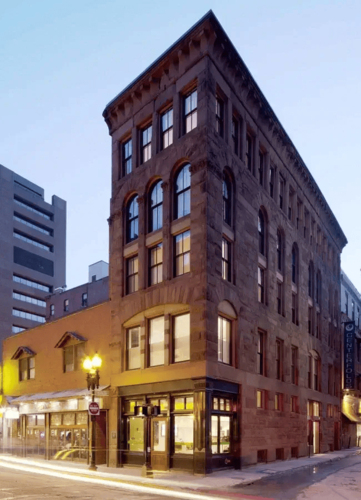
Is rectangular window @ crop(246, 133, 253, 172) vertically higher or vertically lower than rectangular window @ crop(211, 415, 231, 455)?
higher

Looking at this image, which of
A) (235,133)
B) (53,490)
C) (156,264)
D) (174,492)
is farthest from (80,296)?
(174,492)

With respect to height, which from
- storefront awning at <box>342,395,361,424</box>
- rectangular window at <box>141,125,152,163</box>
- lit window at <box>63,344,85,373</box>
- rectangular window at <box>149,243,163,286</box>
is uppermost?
rectangular window at <box>141,125,152,163</box>

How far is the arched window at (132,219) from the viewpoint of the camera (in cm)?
3366

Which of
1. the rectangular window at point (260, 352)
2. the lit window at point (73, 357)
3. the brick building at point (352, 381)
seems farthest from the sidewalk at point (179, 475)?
the brick building at point (352, 381)

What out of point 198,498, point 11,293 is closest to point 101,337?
point 198,498

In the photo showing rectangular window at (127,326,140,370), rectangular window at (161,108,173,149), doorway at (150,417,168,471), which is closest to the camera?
doorway at (150,417,168,471)

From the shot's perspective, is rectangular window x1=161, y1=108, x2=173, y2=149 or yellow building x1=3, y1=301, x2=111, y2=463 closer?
rectangular window x1=161, y1=108, x2=173, y2=149

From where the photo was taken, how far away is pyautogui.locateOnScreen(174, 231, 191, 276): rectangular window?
29078 mm

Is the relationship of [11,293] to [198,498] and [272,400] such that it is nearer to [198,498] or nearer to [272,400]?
[272,400]

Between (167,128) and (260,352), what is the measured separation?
46.5 ft

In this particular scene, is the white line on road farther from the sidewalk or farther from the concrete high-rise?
the concrete high-rise

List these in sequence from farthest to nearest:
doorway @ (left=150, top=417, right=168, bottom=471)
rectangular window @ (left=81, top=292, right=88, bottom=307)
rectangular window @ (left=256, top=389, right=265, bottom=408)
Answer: rectangular window @ (left=81, top=292, right=88, bottom=307)
rectangular window @ (left=256, top=389, right=265, bottom=408)
doorway @ (left=150, top=417, right=168, bottom=471)

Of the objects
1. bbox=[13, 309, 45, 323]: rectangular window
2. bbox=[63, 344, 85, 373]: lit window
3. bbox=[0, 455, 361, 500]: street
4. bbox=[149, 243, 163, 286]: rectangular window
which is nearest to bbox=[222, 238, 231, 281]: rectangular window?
bbox=[149, 243, 163, 286]: rectangular window

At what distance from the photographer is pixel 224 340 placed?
29.7 m
